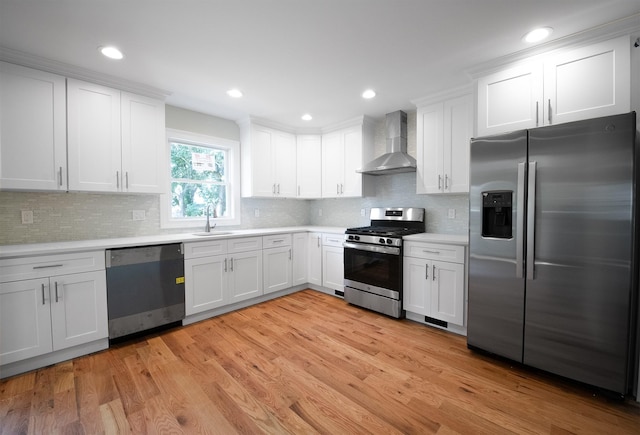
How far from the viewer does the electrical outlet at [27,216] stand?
2478mm

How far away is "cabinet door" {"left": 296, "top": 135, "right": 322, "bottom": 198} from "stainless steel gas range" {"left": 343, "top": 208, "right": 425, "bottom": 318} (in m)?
1.21

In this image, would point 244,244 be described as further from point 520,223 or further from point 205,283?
point 520,223

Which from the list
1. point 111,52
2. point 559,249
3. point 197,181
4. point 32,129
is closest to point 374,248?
point 559,249

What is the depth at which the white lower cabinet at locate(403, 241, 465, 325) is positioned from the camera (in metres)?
2.70

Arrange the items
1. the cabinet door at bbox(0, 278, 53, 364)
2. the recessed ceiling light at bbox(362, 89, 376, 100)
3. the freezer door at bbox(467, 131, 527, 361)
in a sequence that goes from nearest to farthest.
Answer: the cabinet door at bbox(0, 278, 53, 364) < the freezer door at bbox(467, 131, 527, 361) < the recessed ceiling light at bbox(362, 89, 376, 100)

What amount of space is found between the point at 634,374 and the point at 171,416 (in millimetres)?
3002

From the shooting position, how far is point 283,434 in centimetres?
154

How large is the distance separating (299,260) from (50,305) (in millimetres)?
2662

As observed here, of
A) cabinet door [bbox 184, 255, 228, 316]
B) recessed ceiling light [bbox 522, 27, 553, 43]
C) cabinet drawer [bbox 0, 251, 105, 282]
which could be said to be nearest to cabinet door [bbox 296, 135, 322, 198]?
cabinet door [bbox 184, 255, 228, 316]

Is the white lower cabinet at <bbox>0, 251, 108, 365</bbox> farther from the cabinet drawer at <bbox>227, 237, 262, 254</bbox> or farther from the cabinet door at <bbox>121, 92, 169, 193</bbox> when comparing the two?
the cabinet drawer at <bbox>227, 237, 262, 254</bbox>

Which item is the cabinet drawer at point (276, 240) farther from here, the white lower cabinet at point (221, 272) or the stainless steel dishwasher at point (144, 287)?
the stainless steel dishwasher at point (144, 287)

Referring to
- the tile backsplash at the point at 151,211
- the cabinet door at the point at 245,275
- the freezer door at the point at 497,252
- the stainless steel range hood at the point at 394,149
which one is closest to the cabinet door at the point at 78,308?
the tile backsplash at the point at 151,211

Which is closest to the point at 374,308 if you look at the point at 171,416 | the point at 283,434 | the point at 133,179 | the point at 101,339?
the point at 283,434

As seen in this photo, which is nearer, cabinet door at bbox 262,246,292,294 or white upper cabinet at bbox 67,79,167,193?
white upper cabinet at bbox 67,79,167,193
